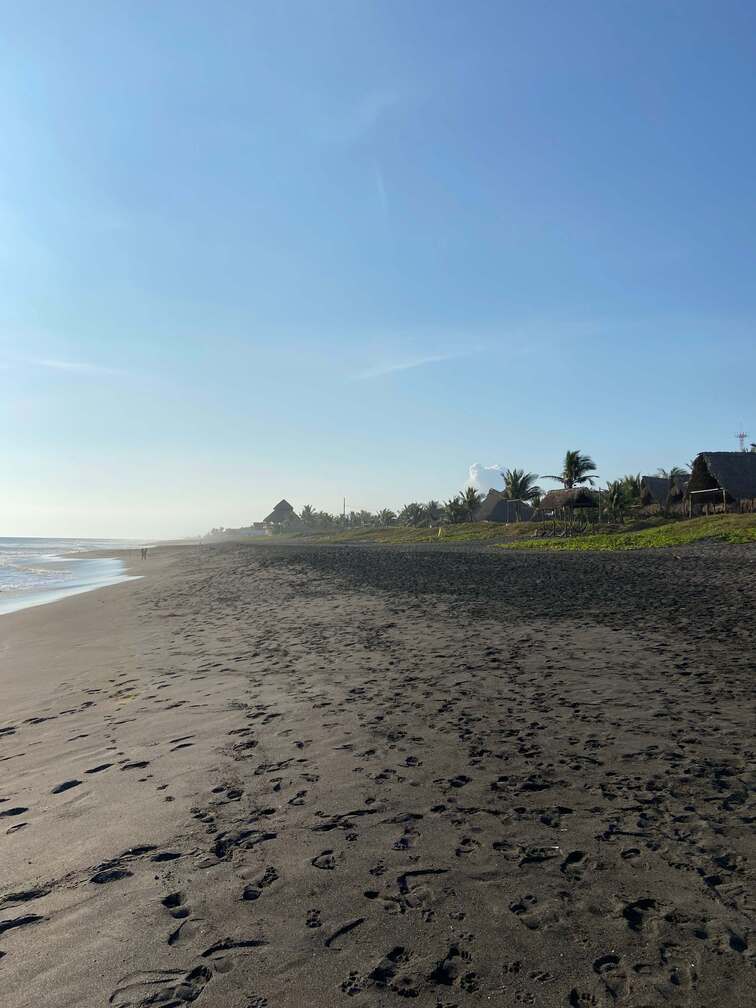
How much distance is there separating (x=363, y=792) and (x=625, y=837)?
6.37 feet

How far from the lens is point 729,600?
43.3 ft

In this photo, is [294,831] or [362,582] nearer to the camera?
[294,831]

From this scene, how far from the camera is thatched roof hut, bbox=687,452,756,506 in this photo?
42.3 meters

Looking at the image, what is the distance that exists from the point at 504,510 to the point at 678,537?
40463 millimetres

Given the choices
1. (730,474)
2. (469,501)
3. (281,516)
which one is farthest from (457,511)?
(281,516)

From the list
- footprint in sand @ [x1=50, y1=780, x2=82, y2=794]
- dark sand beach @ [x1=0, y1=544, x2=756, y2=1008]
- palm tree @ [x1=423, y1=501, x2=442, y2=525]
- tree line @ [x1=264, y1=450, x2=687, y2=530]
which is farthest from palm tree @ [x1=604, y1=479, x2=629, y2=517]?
footprint in sand @ [x1=50, y1=780, x2=82, y2=794]

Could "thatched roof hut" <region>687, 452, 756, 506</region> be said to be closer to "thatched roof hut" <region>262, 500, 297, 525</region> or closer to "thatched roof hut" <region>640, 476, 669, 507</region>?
"thatched roof hut" <region>640, 476, 669, 507</region>

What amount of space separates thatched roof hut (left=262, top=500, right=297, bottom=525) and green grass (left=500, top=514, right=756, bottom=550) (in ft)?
294

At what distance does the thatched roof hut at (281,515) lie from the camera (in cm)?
12531

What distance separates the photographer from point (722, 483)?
42.4 meters

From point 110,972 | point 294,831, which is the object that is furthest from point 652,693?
point 110,972

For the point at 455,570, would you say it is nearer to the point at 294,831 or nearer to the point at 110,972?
the point at 294,831

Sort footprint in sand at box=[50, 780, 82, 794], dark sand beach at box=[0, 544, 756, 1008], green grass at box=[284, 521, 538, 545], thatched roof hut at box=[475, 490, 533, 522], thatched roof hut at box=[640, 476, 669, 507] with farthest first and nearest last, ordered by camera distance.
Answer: thatched roof hut at box=[475, 490, 533, 522] → thatched roof hut at box=[640, 476, 669, 507] → green grass at box=[284, 521, 538, 545] → footprint in sand at box=[50, 780, 82, 794] → dark sand beach at box=[0, 544, 756, 1008]

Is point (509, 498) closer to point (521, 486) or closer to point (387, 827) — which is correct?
point (521, 486)
